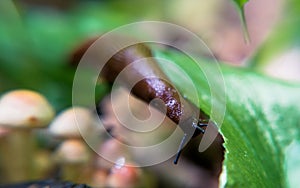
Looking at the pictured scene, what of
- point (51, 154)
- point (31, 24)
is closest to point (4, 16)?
point (31, 24)

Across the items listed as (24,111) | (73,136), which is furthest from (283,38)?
(24,111)

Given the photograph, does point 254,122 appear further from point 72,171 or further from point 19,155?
point 19,155

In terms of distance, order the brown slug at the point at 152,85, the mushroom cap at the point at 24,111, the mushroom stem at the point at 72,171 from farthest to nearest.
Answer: the mushroom stem at the point at 72,171, the mushroom cap at the point at 24,111, the brown slug at the point at 152,85

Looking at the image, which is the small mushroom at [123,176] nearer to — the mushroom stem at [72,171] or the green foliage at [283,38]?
the mushroom stem at [72,171]

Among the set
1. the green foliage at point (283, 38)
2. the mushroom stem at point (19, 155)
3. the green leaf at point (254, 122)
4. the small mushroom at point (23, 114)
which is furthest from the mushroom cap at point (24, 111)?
the green foliage at point (283, 38)

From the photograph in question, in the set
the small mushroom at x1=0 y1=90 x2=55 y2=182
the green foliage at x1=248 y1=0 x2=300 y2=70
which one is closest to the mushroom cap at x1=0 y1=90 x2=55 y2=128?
the small mushroom at x1=0 y1=90 x2=55 y2=182
